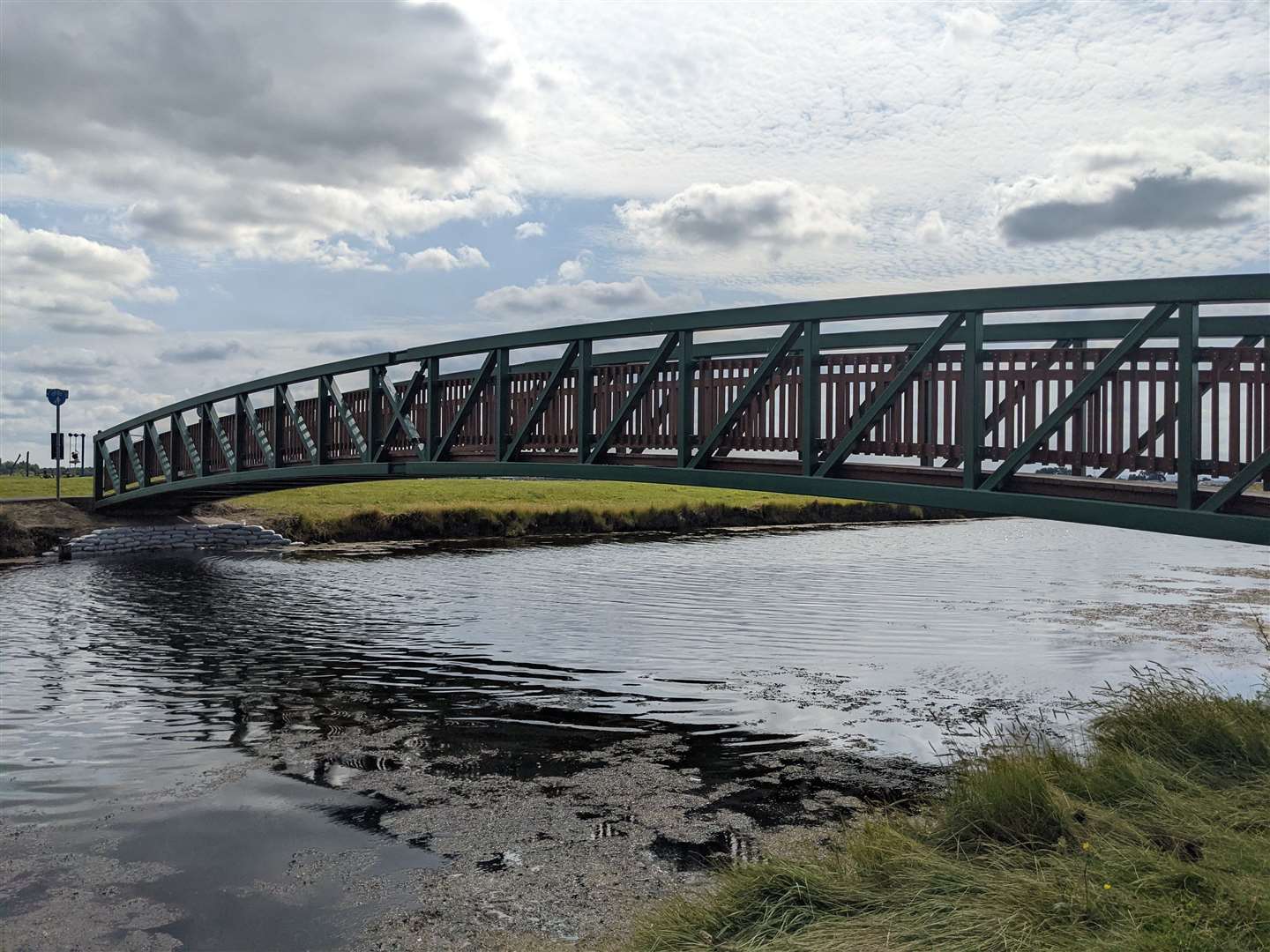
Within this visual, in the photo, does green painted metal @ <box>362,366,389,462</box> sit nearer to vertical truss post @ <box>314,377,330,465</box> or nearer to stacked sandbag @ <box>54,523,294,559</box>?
vertical truss post @ <box>314,377,330,465</box>

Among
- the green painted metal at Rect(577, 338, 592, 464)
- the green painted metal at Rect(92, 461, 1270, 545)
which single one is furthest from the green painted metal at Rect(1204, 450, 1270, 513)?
the green painted metal at Rect(577, 338, 592, 464)

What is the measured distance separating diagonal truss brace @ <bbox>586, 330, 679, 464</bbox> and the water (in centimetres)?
325

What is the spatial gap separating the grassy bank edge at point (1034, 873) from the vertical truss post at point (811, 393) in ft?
24.6

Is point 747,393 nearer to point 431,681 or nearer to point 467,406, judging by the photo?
point 431,681

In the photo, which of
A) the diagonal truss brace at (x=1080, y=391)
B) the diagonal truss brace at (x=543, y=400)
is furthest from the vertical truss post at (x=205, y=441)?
the diagonal truss brace at (x=1080, y=391)

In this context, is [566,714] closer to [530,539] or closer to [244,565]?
[244,565]

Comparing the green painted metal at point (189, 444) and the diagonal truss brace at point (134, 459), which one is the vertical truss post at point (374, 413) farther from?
the diagonal truss brace at point (134, 459)

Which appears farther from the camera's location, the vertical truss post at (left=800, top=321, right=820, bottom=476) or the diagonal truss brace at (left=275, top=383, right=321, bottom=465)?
the diagonal truss brace at (left=275, top=383, right=321, bottom=465)

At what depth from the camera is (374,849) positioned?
24.6 feet

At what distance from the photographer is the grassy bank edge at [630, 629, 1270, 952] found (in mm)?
5020

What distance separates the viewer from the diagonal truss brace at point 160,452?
3769 centimetres

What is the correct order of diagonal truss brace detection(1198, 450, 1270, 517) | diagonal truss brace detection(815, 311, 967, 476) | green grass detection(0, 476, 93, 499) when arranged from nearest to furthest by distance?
diagonal truss brace detection(1198, 450, 1270, 517) → diagonal truss brace detection(815, 311, 967, 476) → green grass detection(0, 476, 93, 499)

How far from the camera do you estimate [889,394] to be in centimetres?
1391

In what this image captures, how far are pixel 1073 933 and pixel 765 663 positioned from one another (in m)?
9.89
